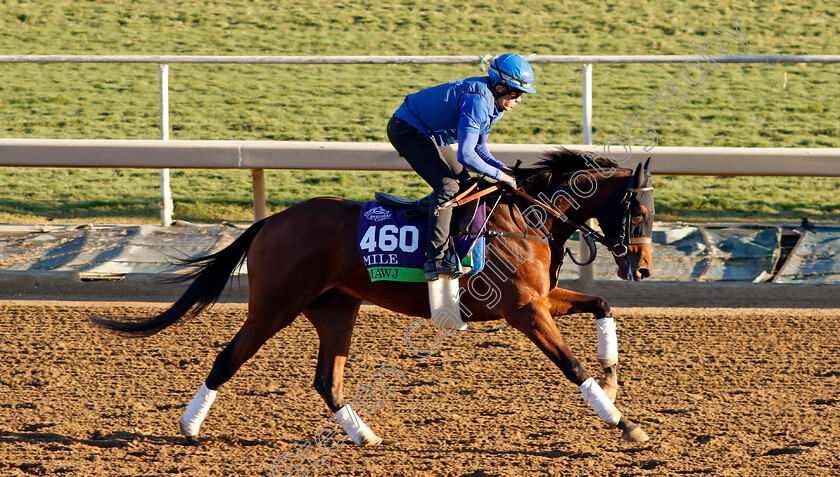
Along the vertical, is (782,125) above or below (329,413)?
above

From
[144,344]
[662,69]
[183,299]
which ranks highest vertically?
[662,69]

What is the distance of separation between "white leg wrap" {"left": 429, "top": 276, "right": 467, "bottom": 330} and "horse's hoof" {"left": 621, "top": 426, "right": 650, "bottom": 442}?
93 cm

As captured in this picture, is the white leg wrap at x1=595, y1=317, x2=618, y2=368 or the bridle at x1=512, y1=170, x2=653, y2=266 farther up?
the bridle at x1=512, y1=170, x2=653, y2=266

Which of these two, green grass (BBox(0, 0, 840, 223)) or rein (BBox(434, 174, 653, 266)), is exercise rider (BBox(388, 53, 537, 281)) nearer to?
rein (BBox(434, 174, 653, 266))

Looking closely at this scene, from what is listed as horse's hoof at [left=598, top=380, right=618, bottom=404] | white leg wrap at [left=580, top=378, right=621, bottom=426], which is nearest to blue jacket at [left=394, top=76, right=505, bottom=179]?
white leg wrap at [left=580, top=378, right=621, bottom=426]

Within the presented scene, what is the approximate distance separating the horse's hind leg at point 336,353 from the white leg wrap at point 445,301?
1.49ft

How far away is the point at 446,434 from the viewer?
455 centimetres

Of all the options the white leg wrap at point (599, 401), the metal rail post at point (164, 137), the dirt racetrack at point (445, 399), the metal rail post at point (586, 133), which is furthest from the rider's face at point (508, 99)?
the metal rail post at point (164, 137)

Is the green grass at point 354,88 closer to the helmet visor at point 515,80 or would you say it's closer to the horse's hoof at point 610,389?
the horse's hoof at point 610,389

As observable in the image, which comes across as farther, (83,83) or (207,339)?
(83,83)

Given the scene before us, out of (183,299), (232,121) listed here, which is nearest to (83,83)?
(232,121)

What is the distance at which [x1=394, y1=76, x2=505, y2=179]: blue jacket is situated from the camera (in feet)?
14.3

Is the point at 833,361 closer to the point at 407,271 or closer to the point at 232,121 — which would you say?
the point at 407,271

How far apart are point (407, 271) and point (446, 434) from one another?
83 cm
